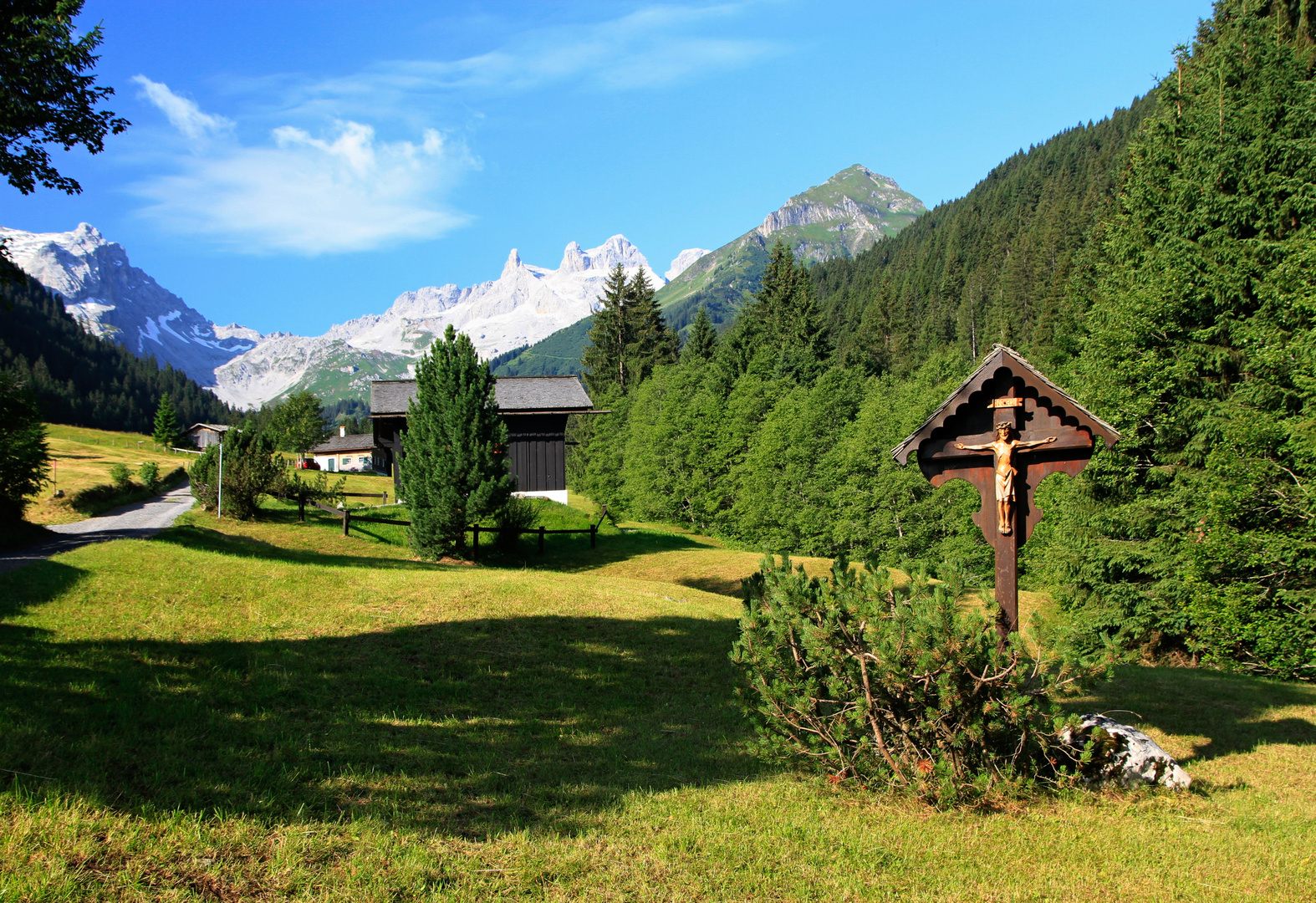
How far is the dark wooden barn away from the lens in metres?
35.4

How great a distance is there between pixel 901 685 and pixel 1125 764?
254 centimetres

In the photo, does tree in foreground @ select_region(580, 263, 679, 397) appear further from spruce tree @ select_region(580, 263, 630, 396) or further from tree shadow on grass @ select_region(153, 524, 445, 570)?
tree shadow on grass @ select_region(153, 524, 445, 570)

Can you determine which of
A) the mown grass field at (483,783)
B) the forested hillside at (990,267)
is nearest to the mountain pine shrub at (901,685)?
the mown grass field at (483,783)

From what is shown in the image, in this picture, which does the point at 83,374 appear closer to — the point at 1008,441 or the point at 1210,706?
the point at 1008,441

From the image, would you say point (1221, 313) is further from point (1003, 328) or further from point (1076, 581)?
point (1003, 328)

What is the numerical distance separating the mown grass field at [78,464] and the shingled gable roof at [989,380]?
20.4 metres

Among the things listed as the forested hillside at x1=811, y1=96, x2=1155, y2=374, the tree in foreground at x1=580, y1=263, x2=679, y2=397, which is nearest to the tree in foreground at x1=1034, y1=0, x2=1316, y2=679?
the forested hillside at x1=811, y1=96, x2=1155, y2=374

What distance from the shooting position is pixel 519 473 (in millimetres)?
36219

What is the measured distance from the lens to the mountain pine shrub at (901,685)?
18.0 feet

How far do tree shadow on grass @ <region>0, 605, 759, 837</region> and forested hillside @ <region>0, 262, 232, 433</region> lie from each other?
5097 inches

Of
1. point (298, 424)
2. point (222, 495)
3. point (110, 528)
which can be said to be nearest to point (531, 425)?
point (222, 495)

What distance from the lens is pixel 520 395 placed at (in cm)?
3659

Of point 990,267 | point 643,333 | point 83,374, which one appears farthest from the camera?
point 83,374

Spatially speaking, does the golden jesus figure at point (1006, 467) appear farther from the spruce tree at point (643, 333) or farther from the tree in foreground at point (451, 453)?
the spruce tree at point (643, 333)
